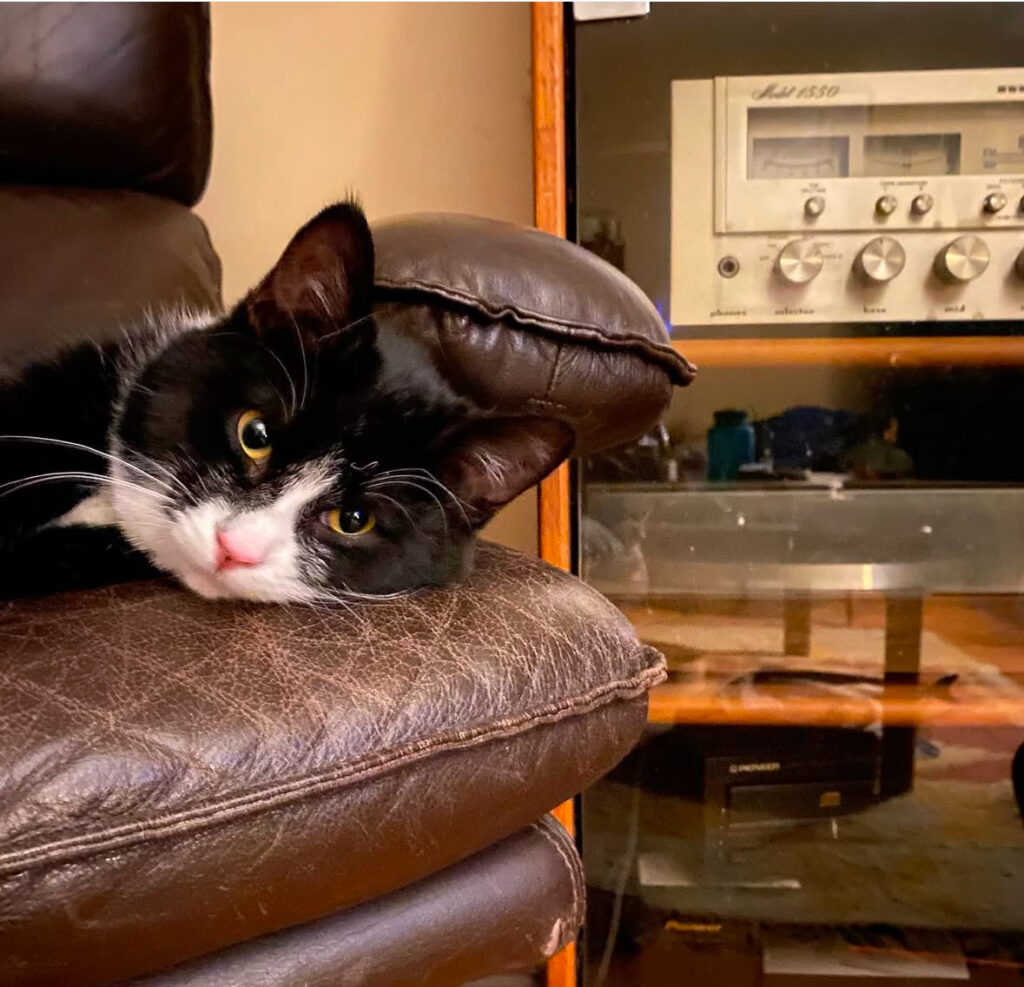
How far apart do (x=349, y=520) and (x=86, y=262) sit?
1.90ft

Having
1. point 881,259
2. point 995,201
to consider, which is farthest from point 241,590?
point 995,201

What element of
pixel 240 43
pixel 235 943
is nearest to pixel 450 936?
pixel 235 943

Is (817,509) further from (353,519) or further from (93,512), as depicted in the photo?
(93,512)

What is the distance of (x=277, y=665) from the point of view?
1.54ft

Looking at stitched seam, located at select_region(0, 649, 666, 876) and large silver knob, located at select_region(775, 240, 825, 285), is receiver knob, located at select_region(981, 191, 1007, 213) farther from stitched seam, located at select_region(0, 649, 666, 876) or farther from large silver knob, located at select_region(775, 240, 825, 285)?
stitched seam, located at select_region(0, 649, 666, 876)

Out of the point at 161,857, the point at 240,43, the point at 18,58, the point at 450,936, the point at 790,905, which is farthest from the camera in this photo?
the point at 240,43

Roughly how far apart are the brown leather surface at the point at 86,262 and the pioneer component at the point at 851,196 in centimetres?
58

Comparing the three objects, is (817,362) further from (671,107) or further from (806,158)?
(671,107)

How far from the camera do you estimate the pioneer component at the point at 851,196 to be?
104 centimetres

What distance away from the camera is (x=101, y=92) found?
1.02 metres

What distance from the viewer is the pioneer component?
104cm

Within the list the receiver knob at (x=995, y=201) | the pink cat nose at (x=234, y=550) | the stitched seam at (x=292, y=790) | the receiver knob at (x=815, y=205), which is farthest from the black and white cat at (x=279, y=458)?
the receiver knob at (x=995, y=201)

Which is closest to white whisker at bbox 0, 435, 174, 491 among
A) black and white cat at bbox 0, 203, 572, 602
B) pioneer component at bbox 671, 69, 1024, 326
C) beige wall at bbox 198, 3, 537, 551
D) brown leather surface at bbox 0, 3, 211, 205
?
black and white cat at bbox 0, 203, 572, 602

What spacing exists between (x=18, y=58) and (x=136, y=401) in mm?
597
